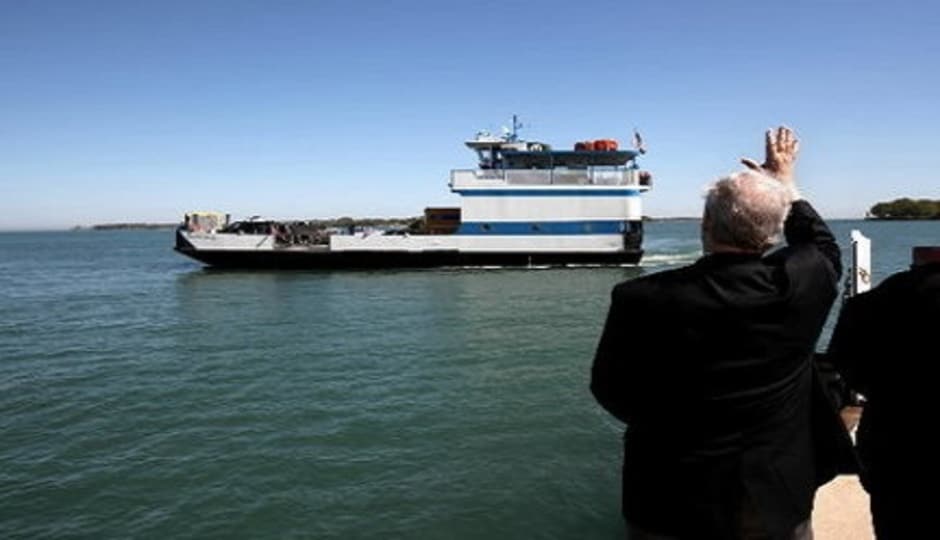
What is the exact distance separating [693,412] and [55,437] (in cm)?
971

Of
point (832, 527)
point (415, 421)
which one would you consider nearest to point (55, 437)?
point (415, 421)

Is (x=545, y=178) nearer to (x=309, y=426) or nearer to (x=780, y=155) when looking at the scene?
(x=309, y=426)

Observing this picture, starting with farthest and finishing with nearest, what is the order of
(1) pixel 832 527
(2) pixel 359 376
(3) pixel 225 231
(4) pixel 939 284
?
(3) pixel 225 231 → (2) pixel 359 376 → (1) pixel 832 527 → (4) pixel 939 284

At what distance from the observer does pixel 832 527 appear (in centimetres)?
446

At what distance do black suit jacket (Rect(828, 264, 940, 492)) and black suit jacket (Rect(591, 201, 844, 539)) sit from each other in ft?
0.66

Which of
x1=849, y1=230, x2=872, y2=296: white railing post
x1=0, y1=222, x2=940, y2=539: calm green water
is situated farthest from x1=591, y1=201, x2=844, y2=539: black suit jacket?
x1=849, y1=230, x2=872, y2=296: white railing post

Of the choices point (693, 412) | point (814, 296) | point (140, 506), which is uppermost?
point (814, 296)

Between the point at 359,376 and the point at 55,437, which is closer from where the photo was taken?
the point at 55,437

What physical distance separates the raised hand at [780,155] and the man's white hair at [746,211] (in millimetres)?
307

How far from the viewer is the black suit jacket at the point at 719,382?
6.62 feet

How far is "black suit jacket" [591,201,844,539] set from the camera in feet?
6.62

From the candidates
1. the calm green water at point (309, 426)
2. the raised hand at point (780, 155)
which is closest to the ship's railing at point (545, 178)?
the calm green water at point (309, 426)

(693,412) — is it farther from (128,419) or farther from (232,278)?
(232,278)

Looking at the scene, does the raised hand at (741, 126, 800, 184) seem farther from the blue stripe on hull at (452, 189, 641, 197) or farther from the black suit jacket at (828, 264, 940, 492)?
the blue stripe on hull at (452, 189, 641, 197)
